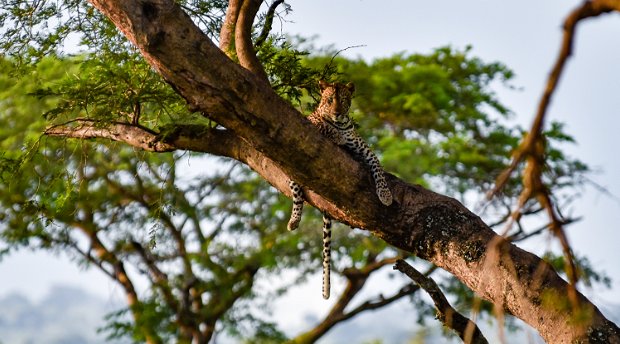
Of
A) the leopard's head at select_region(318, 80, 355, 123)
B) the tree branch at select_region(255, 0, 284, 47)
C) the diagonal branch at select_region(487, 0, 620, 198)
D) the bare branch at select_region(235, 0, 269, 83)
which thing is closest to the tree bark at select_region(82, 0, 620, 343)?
the bare branch at select_region(235, 0, 269, 83)

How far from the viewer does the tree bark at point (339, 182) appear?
4.32 meters

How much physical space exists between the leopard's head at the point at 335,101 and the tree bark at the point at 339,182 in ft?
2.98

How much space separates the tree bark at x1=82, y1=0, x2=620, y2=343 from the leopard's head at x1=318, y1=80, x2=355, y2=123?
0.91 m

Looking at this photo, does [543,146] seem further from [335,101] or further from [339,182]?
[335,101]

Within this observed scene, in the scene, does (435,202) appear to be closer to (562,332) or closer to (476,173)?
(562,332)

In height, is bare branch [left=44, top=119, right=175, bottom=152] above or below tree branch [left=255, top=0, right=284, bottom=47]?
below

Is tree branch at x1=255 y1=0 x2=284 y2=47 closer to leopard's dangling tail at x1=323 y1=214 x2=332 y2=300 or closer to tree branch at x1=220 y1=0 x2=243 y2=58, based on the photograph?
tree branch at x1=220 y1=0 x2=243 y2=58

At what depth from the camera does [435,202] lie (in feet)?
16.7

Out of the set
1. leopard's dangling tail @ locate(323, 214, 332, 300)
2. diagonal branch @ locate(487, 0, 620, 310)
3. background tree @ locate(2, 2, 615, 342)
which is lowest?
diagonal branch @ locate(487, 0, 620, 310)

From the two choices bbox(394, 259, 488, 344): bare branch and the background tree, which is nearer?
bbox(394, 259, 488, 344): bare branch

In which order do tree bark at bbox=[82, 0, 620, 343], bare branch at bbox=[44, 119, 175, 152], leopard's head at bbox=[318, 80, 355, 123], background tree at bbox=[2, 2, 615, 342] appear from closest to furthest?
tree bark at bbox=[82, 0, 620, 343] → bare branch at bbox=[44, 119, 175, 152] → leopard's head at bbox=[318, 80, 355, 123] → background tree at bbox=[2, 2, 615, 342]

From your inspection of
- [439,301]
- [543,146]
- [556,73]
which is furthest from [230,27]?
[556,73]

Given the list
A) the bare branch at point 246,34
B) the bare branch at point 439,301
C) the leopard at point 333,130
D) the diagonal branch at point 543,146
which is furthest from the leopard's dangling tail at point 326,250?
the diagonal branch at point 543,146

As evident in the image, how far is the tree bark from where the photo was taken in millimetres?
4324
